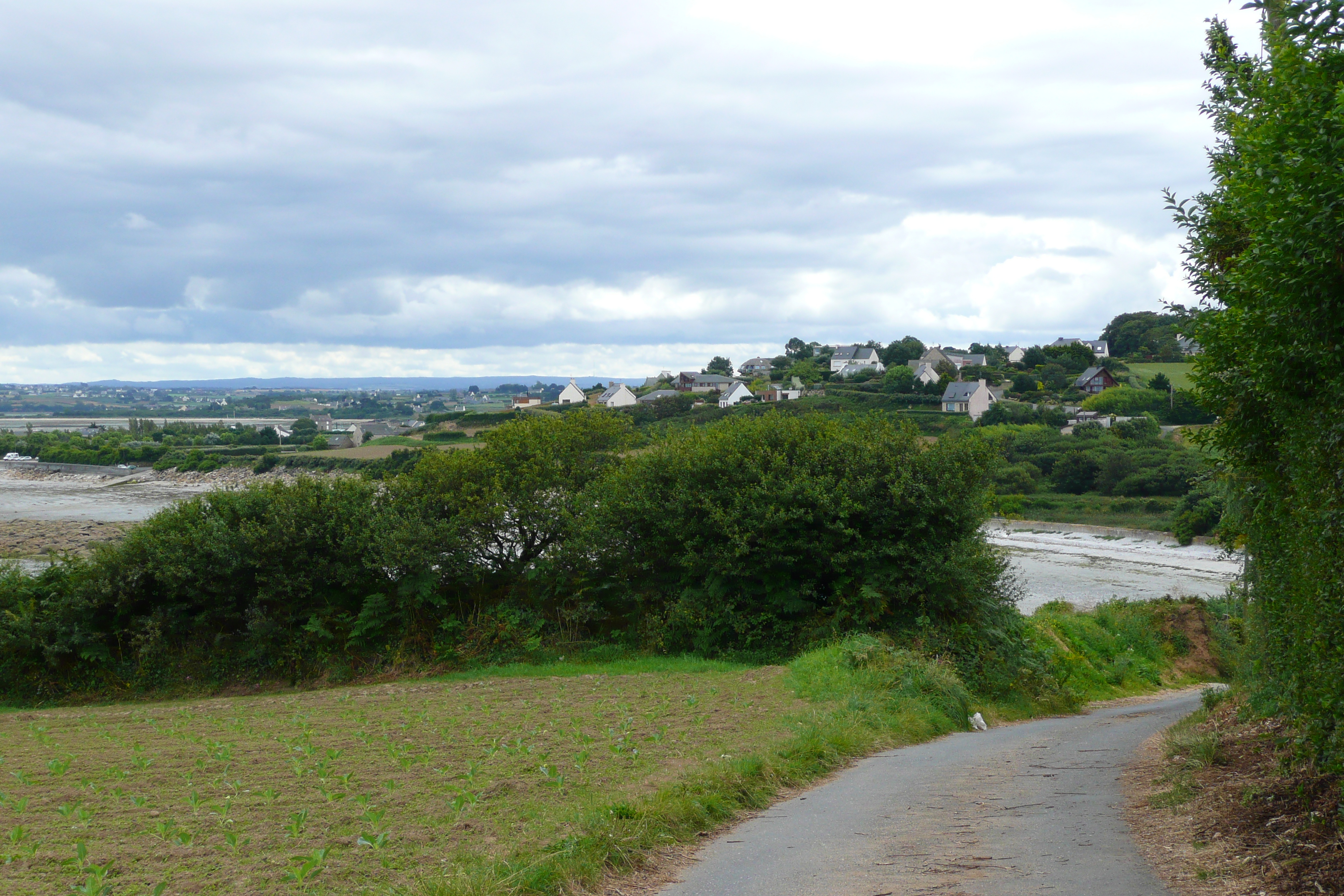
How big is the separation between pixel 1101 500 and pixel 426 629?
6910cm

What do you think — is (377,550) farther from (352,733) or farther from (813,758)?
(813,758)

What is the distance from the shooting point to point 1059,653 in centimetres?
2492

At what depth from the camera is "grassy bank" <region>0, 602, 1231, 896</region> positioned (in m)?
6.93

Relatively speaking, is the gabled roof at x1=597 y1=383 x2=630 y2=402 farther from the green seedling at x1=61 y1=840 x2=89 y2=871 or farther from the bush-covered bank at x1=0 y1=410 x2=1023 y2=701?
the green seedling at x1=61 y1=840 x2=89 y2=871

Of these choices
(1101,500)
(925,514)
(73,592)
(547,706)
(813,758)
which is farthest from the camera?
(1101,500)

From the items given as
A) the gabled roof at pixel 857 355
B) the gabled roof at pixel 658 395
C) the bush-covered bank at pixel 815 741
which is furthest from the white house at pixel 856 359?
the bush-covered bank at pixel 815 741

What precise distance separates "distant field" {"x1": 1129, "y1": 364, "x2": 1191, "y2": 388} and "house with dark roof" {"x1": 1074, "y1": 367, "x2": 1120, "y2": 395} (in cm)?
316

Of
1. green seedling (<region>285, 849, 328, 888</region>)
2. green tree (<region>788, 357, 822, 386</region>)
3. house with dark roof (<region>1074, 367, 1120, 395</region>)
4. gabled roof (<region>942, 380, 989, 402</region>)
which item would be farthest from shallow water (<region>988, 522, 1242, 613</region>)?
green tree (<region>788, 357, 822, 386</region>)

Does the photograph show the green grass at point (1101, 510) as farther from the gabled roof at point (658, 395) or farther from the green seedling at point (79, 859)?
the green seedling at point (79, 859)

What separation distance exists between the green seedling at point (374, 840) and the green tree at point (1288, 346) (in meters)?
6.77

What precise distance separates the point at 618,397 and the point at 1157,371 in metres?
66.9

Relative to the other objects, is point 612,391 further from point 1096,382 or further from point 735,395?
point 1096,382

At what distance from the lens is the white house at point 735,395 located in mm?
106688

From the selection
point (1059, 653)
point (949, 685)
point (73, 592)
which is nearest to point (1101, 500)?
point (1059, 653)
